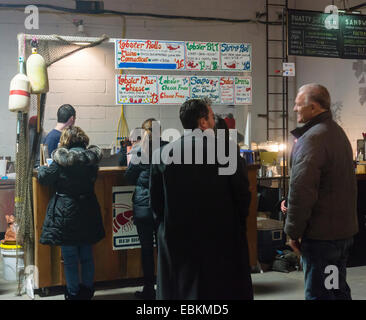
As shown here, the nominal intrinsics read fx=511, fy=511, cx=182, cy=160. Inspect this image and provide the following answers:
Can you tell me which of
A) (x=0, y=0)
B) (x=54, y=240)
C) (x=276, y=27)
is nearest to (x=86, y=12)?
(x=0, y=0)

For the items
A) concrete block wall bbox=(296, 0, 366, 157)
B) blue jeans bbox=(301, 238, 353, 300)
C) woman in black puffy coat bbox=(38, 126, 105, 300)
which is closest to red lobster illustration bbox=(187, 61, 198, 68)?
woman in black puffy coat bbox=(38, 126, 105, 300)

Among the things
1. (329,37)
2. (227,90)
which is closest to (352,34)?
(329,37)

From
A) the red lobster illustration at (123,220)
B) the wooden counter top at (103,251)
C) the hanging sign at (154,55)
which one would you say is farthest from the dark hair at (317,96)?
the hanging sign at (154,55)

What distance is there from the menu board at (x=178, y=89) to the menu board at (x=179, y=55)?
18 centimetres

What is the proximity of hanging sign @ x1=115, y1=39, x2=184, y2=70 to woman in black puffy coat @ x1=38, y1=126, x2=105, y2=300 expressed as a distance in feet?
5.13

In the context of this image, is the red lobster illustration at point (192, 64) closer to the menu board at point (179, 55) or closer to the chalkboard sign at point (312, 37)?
the menu board at point (179, 55)

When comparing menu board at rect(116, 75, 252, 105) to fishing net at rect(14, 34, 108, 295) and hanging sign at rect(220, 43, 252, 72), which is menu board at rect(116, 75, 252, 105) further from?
fishing net at rect(14, 34, 108, 295)

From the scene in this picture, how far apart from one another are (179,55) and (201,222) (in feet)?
9.96

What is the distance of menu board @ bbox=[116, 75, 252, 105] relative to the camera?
17.6 ft

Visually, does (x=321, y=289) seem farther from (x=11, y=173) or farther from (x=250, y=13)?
(x=250, y=13)

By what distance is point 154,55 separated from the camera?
520 centimetres

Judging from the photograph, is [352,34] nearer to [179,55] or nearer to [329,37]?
[329,37]

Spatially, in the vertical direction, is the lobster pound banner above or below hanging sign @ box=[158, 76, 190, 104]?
below

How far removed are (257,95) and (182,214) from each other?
6211 millimetres
